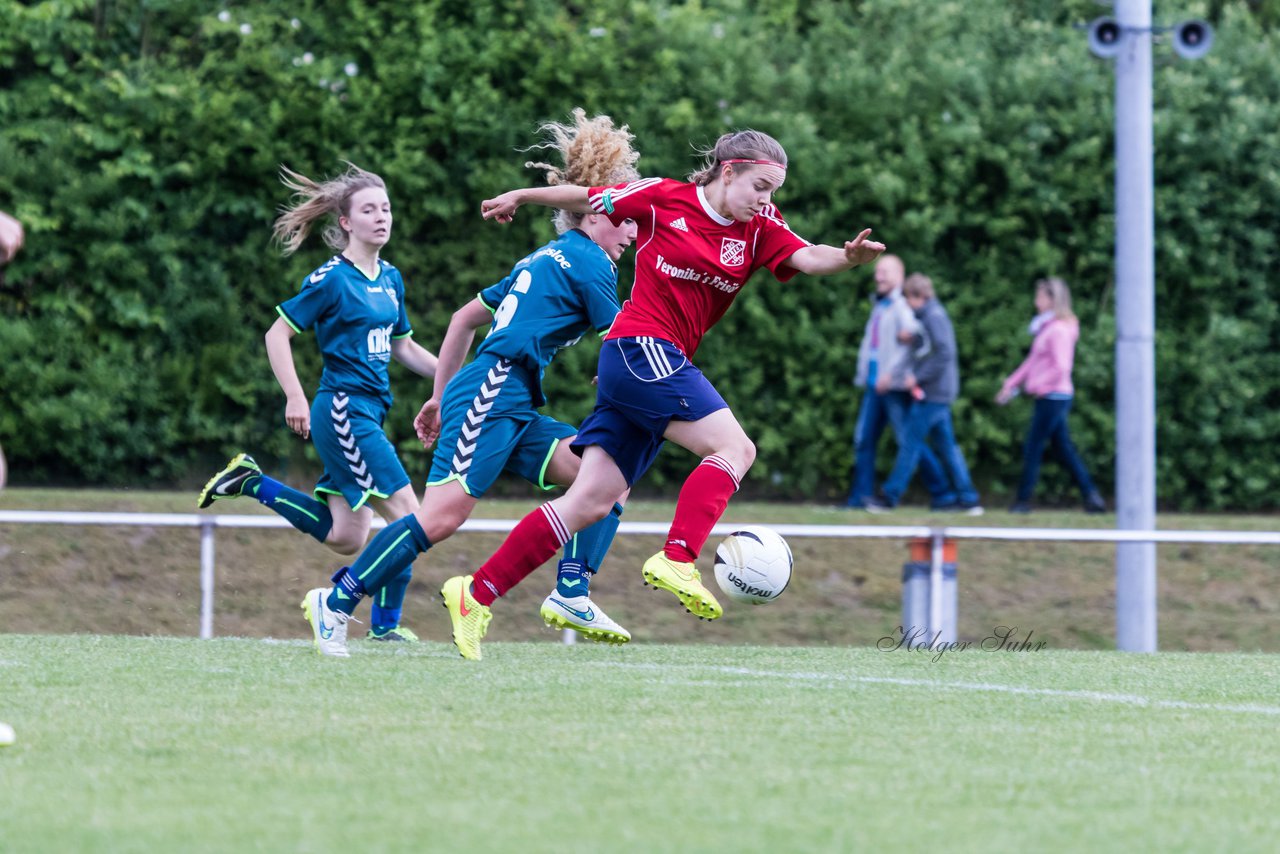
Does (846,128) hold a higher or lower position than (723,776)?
higher

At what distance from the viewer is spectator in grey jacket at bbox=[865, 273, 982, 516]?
13891 millimetres

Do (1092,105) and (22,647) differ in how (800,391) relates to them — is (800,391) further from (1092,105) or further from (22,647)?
(22,647)

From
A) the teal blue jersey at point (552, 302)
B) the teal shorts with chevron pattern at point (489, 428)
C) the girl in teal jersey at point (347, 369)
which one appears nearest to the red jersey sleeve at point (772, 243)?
the teal blue jersey at point (552, 302)

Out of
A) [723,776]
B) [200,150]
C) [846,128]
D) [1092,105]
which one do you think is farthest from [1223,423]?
→ [723,776]

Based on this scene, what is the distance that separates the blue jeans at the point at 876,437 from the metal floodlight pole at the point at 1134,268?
9.23ft

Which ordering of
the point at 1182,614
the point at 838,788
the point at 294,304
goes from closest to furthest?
the point at 838,788 < the point at 294,304 < the point at 1182,614

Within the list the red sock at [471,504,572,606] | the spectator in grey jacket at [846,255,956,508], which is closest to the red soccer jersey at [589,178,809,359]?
the red sock at [471,504,572,606]

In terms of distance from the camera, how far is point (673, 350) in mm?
6406

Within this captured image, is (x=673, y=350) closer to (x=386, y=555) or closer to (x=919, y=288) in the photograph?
(x=386, y=555)

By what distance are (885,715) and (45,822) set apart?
2531mm

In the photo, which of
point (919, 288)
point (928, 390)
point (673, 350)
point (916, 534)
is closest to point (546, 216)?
point (919, 288)

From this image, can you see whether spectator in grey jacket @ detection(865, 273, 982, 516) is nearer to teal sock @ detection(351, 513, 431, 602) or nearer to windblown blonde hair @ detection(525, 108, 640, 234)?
windblown blonde hair @ detection(525, 108, 640, 234)

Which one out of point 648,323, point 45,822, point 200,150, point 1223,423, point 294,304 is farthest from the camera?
point 1223,423

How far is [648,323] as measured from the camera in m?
6.44
